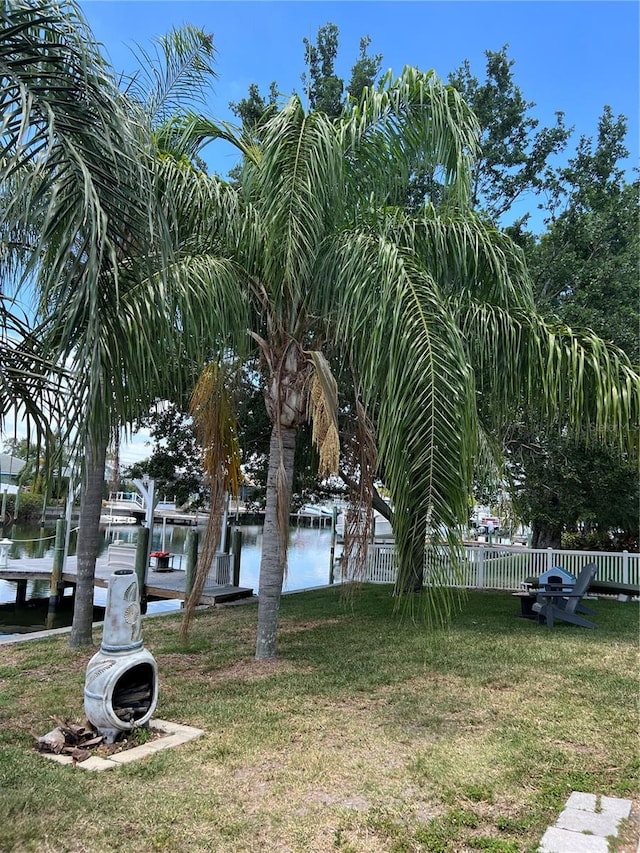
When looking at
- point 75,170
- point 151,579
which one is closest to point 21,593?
point 151,579

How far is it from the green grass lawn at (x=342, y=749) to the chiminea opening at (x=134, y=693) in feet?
1.53

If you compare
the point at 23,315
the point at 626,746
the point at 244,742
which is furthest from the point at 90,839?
the point at 626,746

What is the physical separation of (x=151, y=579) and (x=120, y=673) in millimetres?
11804

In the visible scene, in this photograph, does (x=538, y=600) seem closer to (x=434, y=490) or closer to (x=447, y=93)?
(x=434, y=490)

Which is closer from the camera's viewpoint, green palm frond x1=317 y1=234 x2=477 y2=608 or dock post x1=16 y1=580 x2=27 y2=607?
green palm frond x1=317 y1=234 x2=477 y2=608

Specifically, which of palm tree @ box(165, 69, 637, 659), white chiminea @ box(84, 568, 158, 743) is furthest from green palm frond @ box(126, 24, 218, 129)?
white chiminea @ box(84, 568, 158, 743)

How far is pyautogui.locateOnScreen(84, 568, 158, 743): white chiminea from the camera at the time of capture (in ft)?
14.9

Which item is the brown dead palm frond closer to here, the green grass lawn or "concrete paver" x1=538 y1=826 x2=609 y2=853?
the green grass lawn

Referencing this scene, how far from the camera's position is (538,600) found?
9641mm

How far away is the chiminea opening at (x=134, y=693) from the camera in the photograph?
184 inches

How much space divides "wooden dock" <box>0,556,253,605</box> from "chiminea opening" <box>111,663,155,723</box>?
812 cm

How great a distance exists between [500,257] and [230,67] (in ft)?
13.1

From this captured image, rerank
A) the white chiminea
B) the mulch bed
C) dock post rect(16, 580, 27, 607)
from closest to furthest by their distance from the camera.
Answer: the mulch bed, the white chiminea, dock post rect(16, 580, 27, 607)

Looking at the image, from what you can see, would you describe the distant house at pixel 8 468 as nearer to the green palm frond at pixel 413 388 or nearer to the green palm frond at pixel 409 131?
the green palm frond at pixel 413 388
